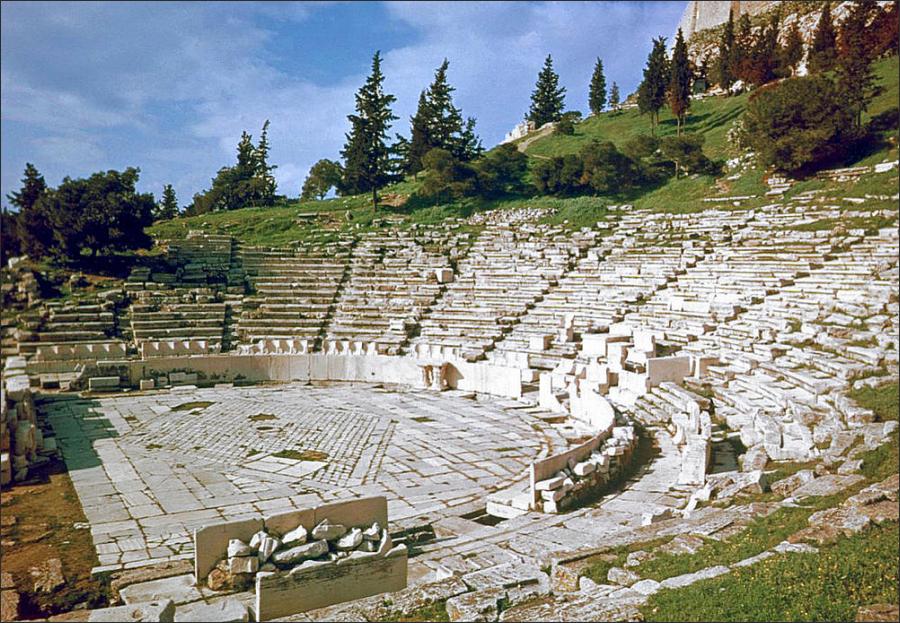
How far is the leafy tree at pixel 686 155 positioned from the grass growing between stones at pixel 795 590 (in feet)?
82.6

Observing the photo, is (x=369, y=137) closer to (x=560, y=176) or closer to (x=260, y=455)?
(x=560, y=176)

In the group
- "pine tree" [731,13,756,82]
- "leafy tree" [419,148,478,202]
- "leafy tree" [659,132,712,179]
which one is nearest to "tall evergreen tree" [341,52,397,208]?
"leafy tree" [419,148,478,202]

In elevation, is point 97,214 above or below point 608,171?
below

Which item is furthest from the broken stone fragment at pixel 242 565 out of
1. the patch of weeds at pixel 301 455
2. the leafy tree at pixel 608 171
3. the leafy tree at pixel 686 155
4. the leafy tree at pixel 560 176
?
the leafy tree at pixel 686 155

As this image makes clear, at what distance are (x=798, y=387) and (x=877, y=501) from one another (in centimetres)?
555

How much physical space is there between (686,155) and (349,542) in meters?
26.2

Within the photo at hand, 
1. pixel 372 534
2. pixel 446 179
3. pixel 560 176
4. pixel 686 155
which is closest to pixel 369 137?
pixel 446 179

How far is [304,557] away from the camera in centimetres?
534

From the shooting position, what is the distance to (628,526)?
7156mm

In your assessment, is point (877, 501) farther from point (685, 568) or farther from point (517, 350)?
point (517, 350)

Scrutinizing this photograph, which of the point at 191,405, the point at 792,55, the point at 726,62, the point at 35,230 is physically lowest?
the point at 191,405

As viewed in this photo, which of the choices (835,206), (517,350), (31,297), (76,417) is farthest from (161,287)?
(835,206)

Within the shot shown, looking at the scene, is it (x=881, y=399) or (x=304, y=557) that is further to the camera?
(x=881, y=399)

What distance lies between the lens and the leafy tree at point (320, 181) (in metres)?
36.2
